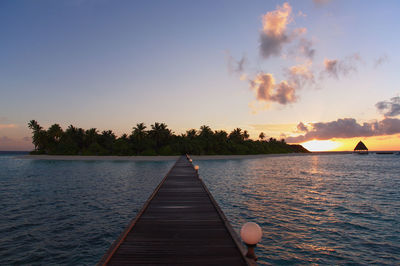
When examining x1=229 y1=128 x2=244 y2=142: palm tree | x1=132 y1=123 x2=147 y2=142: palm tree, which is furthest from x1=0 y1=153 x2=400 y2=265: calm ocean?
x1=229 y1=128 x2=244 y2=142: palm tree

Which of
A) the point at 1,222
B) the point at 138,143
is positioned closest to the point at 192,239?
the point at 1,222

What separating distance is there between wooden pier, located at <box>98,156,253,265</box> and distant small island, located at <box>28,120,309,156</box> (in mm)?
69445

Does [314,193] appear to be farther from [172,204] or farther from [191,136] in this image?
[191,136]

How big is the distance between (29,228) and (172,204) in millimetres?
7220

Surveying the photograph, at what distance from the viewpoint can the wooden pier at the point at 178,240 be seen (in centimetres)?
604

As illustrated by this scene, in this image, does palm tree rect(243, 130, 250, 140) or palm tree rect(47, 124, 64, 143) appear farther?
palm tree rect(243, 130, 250, 140)

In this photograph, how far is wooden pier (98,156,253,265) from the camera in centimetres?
604

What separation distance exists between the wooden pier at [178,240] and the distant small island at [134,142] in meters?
69.4

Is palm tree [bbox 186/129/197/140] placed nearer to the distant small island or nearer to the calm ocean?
the distant small island

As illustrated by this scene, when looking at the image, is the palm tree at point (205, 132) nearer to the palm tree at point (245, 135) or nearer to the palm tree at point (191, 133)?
the palm tree at point (191, 133)

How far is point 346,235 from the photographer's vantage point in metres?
11.2

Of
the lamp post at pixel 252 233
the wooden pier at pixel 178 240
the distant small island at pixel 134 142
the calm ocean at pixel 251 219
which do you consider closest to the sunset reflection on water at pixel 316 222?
the calm ocean at pixel 251 219

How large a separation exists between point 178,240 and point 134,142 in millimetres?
77678

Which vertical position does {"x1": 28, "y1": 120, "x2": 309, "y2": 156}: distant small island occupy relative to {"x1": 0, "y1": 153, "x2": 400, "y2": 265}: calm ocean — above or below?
A: above
